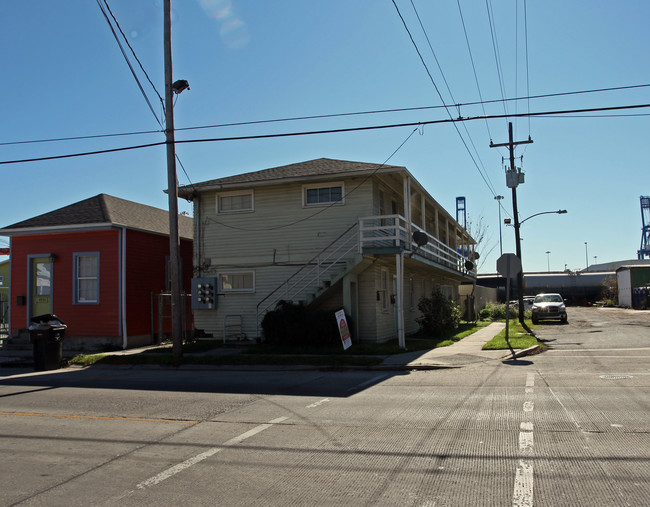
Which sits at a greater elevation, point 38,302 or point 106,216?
point 106,216

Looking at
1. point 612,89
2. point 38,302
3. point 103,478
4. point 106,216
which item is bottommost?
point 103,478

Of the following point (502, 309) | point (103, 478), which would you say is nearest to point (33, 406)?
point (103, 478)

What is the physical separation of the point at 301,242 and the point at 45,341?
8.53m

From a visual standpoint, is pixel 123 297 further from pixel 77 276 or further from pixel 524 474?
pixel 524 474

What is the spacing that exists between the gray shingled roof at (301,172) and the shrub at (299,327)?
4.58 m

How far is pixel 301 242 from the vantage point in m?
19.8

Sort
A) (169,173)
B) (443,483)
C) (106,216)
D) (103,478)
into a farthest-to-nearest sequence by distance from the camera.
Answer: (106,216) < (169,173) < (103,478) < (443,483)

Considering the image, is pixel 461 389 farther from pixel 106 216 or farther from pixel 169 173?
pixel 106 216

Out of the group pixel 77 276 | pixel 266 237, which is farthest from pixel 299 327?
pixel 77 276

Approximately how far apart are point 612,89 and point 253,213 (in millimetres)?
11952

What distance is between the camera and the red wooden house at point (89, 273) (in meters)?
19.6

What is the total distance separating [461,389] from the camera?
33.8 feet

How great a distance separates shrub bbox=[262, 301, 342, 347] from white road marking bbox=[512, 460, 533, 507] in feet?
37.9

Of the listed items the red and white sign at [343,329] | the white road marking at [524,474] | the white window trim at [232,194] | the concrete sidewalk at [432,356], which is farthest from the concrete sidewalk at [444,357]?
the white window trim at [232,194]
